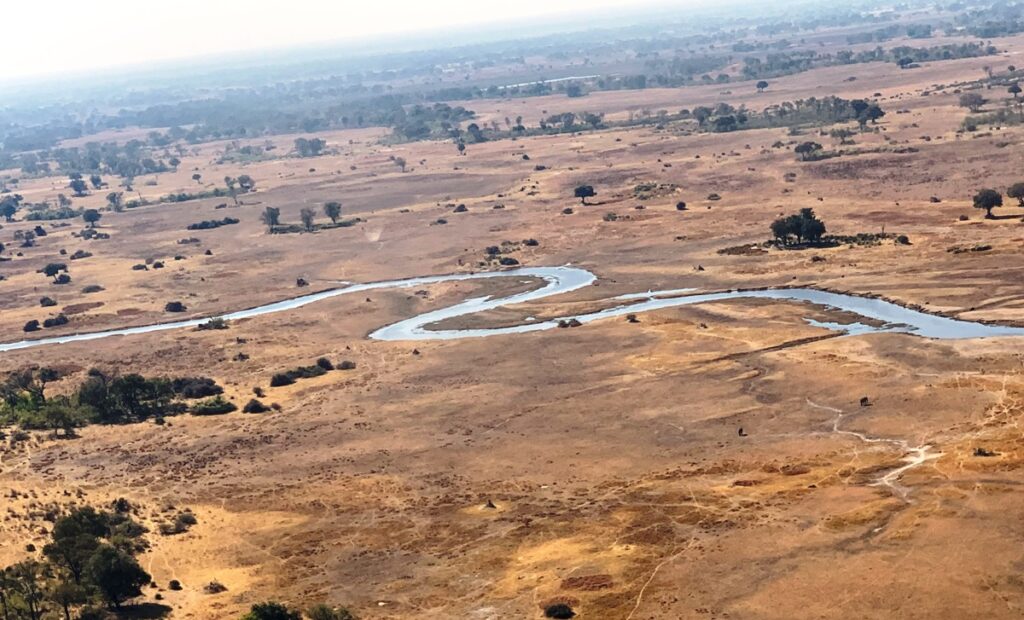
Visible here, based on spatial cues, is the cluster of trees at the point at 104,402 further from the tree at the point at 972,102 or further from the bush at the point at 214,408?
the tree at the point at 972,102

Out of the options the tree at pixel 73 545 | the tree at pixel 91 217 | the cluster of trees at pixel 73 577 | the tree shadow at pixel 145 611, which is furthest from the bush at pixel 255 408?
the tree at pixel 91 217

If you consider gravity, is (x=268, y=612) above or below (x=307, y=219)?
below

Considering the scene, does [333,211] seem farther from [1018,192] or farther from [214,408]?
[1018,192]

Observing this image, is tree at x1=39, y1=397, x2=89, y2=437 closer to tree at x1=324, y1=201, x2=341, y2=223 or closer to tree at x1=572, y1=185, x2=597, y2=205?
tree at x1=324, y1=201, x2=341, y2=223

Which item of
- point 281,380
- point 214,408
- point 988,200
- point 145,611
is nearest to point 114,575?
point 145,611

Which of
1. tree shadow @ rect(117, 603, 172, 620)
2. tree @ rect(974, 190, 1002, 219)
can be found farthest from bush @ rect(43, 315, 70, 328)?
tree @ rect(974, 190, 1002, 219)

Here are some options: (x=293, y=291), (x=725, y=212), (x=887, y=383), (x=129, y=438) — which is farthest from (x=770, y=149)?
(x=129, y=438)
